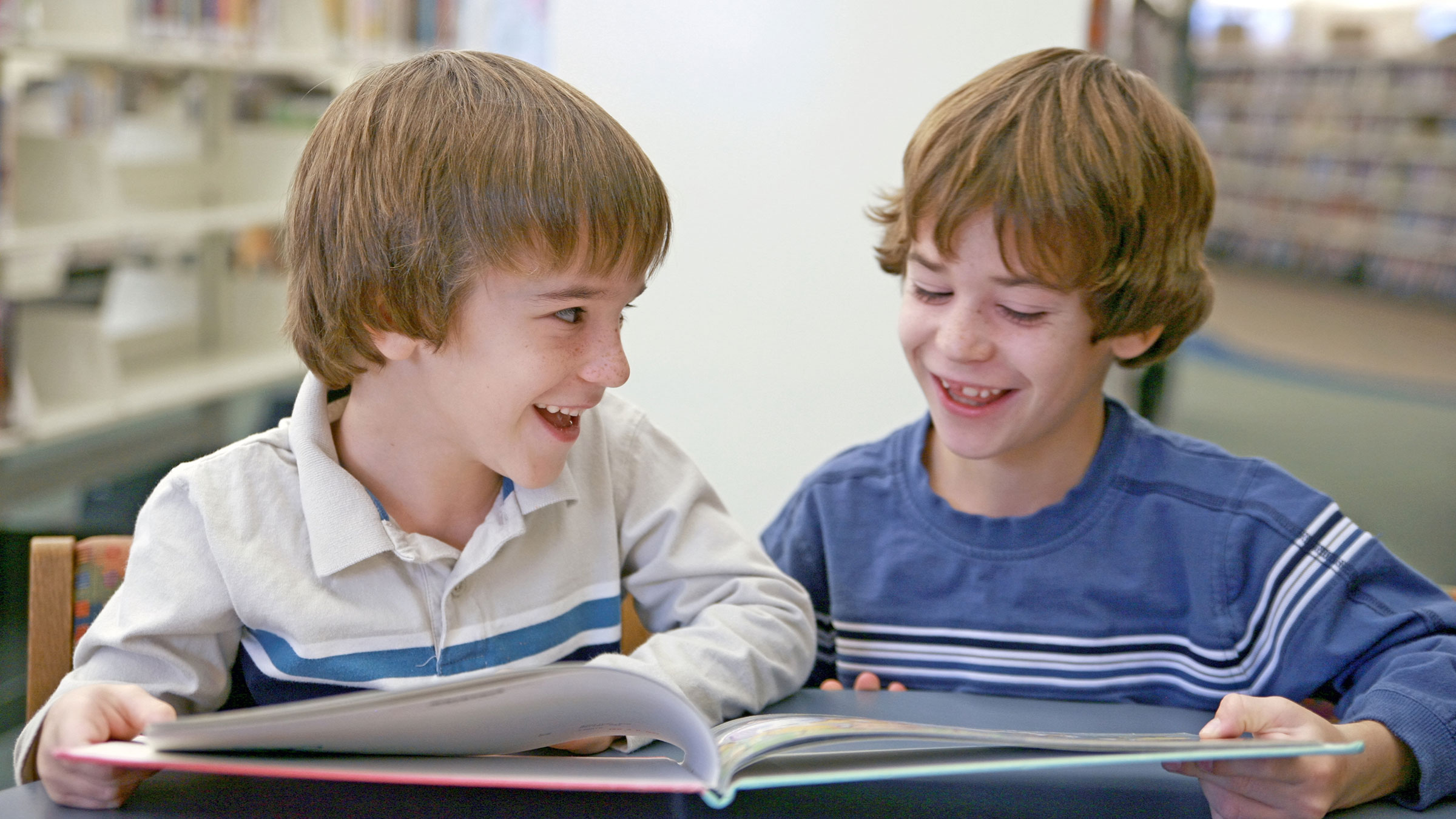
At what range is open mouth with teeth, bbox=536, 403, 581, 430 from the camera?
86 cm

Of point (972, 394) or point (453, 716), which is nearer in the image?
point (453, 716)

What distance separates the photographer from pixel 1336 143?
9.12 m

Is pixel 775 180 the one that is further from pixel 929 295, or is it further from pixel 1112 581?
pixel 1112 581

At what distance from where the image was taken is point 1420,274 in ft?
27.8

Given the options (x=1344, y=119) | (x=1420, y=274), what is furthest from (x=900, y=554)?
(x=1344, y=119)

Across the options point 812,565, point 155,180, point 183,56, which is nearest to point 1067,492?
point 812,565

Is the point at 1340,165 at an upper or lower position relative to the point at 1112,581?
lower

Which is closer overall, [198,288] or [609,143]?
[609,143]

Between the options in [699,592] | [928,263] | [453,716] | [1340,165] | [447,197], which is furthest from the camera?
[1340,165]

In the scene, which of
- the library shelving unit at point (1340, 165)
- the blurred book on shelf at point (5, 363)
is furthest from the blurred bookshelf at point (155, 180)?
the library shelving unit at point (1340, 165)

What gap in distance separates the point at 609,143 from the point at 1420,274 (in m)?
9.17

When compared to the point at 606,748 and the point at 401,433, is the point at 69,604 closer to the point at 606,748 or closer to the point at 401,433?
the point at 401,433

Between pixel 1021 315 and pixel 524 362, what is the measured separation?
1.46ft

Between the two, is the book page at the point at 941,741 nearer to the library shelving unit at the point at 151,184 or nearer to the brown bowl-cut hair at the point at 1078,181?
the brown bowl-cut hair at the point at 1078,181
